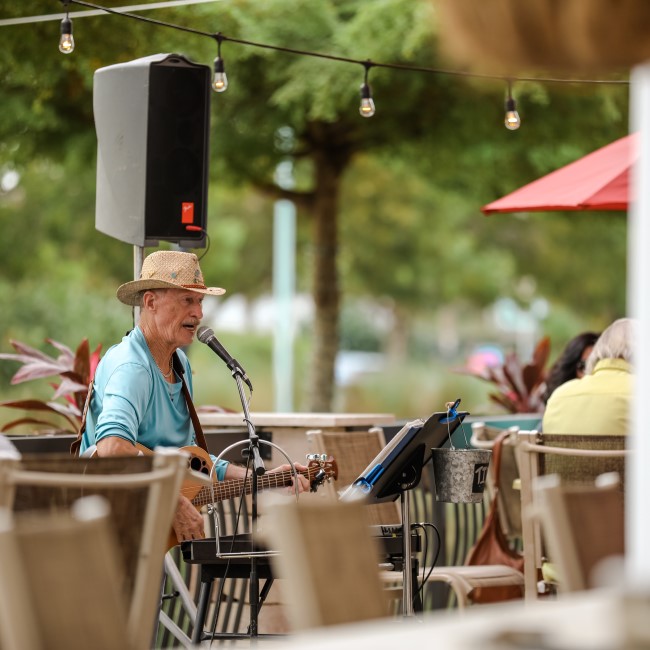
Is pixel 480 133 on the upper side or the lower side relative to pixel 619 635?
upper

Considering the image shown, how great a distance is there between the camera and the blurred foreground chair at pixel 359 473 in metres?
5.62

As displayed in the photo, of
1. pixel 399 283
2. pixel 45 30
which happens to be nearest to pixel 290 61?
pixel 45 30

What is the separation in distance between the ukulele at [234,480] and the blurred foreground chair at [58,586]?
102 inches

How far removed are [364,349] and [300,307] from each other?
9232mm

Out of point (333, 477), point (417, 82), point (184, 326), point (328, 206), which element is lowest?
point (333, 477)

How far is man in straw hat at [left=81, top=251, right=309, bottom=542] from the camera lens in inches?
179

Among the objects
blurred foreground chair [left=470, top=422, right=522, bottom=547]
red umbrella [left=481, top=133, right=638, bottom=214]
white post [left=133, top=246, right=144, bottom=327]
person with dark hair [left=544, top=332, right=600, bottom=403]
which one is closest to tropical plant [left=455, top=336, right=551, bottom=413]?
red umbrella [left=481, top=133, right=638, bottom=214]

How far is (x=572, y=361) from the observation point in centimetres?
691

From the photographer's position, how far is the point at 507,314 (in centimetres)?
4234

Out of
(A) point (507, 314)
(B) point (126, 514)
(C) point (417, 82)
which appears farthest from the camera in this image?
(A) point (507, 314)

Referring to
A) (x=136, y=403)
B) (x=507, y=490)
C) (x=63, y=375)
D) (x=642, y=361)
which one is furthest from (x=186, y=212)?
(x=642, y=361)

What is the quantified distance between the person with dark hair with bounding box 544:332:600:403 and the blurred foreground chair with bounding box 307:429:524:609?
54.8 inches

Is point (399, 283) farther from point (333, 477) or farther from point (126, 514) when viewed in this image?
point (126, 514)

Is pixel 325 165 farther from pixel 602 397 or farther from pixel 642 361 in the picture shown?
pixel 642 361
